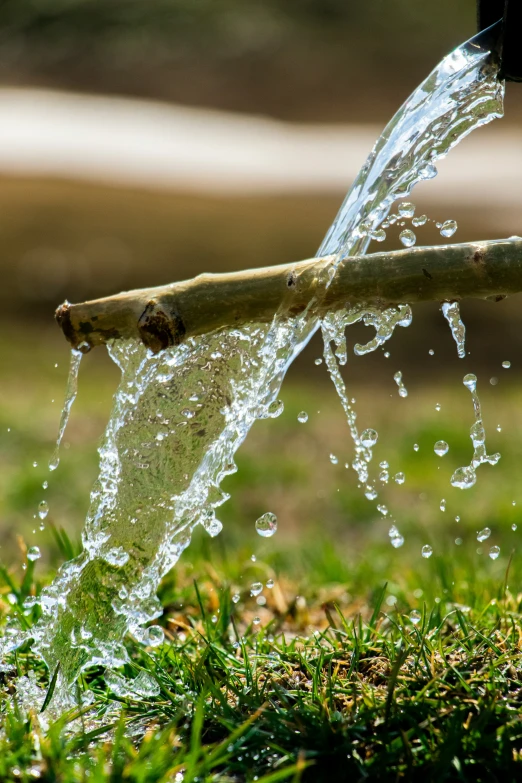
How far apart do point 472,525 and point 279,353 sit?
315cm

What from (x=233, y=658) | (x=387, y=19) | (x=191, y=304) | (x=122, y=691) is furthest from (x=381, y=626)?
(x=387, y=19)

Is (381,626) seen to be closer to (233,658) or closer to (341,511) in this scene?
(233,658)

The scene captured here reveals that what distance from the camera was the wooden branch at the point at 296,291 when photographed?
189cm

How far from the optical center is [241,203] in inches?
482

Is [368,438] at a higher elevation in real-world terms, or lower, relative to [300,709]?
higher

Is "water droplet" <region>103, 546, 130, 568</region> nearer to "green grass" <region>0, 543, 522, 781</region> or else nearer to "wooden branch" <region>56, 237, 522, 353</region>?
"green grass" <region>0, 543, 522, 781</region>

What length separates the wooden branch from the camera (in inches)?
74.4

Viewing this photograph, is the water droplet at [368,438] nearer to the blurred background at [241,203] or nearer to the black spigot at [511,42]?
the black spigot at [511,42]

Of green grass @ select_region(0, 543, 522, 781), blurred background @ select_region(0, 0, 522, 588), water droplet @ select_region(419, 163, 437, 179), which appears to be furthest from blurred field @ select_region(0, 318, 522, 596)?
water droplet @ select_region(419, 163, 437, 179)

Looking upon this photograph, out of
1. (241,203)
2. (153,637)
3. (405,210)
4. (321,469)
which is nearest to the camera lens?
(405,210)

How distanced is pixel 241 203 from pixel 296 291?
1053 cm

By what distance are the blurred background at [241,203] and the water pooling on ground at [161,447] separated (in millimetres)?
2114

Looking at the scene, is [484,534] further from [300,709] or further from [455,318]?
[300,709]

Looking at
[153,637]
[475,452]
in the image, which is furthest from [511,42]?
[153,637]
